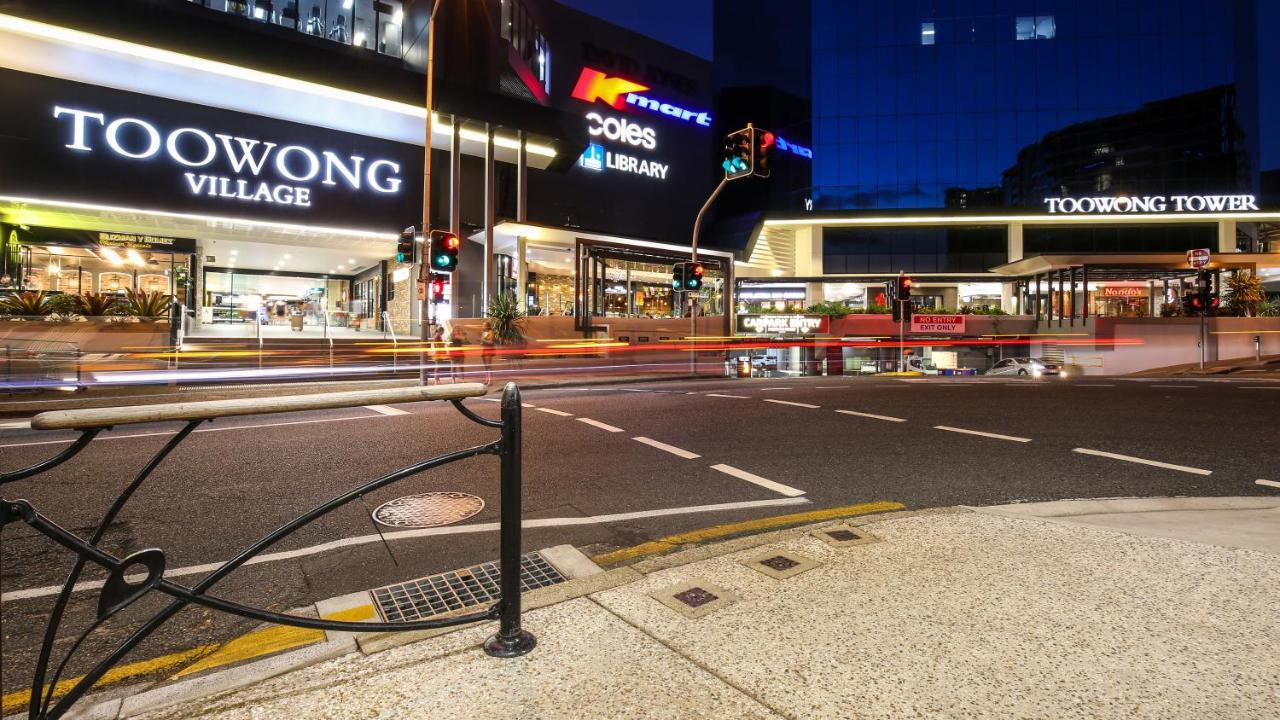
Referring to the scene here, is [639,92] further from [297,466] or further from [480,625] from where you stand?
[480,625]

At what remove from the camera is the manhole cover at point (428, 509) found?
5090 mm

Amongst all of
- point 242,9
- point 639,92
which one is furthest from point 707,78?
point 242,9

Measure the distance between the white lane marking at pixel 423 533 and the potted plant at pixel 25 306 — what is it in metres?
18.5

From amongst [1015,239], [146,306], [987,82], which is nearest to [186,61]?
[146,306]

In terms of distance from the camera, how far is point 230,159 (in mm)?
23547

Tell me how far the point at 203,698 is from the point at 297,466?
4852 mm

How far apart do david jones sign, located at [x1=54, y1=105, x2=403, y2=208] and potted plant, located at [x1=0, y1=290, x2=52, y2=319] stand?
721 centimetres

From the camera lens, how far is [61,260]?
80.7ft

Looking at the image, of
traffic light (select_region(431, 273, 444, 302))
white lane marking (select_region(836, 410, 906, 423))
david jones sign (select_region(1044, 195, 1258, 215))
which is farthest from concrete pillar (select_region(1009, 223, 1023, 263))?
traffic light (select_region(431, 273, 444, 302))

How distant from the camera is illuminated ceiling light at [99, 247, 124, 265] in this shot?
24.8 meters

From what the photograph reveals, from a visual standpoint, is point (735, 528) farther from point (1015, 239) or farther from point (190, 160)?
point (1015, 239)

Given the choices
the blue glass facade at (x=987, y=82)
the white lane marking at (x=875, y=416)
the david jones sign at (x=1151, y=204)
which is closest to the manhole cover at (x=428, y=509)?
the white lane marking at (x=875, y=416)

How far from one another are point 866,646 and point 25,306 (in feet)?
75.5

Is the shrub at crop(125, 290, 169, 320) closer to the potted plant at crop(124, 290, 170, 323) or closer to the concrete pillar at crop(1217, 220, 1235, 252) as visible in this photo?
the potted plant at crop(124, 290, 170, 323)
